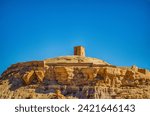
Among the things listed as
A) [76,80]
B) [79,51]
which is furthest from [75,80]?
[79,51]

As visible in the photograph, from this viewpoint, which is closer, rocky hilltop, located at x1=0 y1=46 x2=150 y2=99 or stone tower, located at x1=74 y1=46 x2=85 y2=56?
rocky hilltop, located at x1=0 y1=46 x2=150 y2=99

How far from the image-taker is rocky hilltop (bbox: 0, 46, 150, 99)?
1239 cm

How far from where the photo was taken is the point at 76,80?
1298 cm

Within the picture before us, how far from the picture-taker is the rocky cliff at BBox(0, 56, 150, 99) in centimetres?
1240

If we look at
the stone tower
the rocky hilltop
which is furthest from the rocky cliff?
the stone tower

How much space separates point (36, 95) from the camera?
12570mm

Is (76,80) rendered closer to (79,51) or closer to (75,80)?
(75,80)

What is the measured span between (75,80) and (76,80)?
0.04m

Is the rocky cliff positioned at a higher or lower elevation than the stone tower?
lower

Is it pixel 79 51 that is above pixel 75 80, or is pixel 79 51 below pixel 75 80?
above

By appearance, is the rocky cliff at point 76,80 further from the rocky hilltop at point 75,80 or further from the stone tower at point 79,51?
the stone tower at point 79,51

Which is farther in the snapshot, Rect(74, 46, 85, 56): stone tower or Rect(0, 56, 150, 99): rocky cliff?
Rect(74, 46, 85, 56): stone tower

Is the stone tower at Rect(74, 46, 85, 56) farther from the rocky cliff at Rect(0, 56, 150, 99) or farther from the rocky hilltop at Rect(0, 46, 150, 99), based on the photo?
the rocky cliff at Rect(0, 56, 150, 99)

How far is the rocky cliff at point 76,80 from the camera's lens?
488 inches
